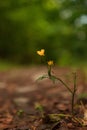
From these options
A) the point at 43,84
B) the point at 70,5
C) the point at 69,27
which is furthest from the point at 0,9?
the point at 43,84

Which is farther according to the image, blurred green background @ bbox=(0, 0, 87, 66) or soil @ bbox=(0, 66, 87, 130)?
blurred green background @ bbox=(0, 0, 87, 66)

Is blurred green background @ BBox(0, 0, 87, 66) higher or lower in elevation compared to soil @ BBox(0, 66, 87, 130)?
higher

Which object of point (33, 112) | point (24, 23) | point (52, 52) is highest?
point (24, 23)

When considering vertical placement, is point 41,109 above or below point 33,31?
below

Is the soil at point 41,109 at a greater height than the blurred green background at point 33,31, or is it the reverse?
the blurred green background at point 33,31

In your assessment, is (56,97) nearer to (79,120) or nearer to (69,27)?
(79,120)

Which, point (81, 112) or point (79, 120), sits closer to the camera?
point (79, 120)

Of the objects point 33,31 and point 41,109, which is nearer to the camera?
point 41,109

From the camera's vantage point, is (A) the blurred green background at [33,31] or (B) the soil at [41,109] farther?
(A) the blurred green background at [33,31]
